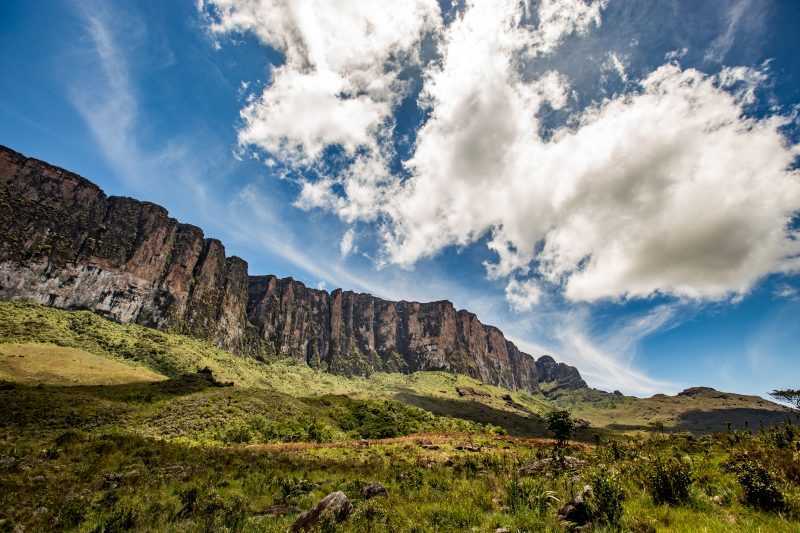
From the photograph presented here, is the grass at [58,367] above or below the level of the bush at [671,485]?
above

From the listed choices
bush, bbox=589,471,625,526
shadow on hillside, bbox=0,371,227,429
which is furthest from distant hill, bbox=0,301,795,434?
bush, bbox=589,471,625,526

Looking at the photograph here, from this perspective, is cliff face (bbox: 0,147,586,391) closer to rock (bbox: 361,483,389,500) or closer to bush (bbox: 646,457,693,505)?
rock (bbox: 361,483,389,500)

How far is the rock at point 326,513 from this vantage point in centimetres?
973

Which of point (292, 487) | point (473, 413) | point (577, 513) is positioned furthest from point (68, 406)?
point (473, 413)

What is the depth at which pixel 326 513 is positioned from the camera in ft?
32.7

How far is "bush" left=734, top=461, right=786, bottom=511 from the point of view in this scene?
784cm

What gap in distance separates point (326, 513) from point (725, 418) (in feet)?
759

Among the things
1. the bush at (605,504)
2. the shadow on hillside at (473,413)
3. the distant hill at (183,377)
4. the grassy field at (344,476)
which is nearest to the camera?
the bush at (605,504)

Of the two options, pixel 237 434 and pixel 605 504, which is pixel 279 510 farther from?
pixel 237 434

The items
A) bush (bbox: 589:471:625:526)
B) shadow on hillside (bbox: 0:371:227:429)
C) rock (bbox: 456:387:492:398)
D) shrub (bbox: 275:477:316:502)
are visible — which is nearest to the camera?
bush (bbox: 589:471:625:526)

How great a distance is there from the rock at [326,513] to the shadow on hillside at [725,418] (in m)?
196

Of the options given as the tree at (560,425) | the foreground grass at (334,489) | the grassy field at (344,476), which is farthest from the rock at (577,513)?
the tree at (560,425)

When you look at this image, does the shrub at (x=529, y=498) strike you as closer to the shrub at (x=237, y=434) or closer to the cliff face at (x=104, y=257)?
the shrub at (x=237, y=434)

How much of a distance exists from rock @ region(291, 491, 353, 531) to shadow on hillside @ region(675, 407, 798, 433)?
643ft
